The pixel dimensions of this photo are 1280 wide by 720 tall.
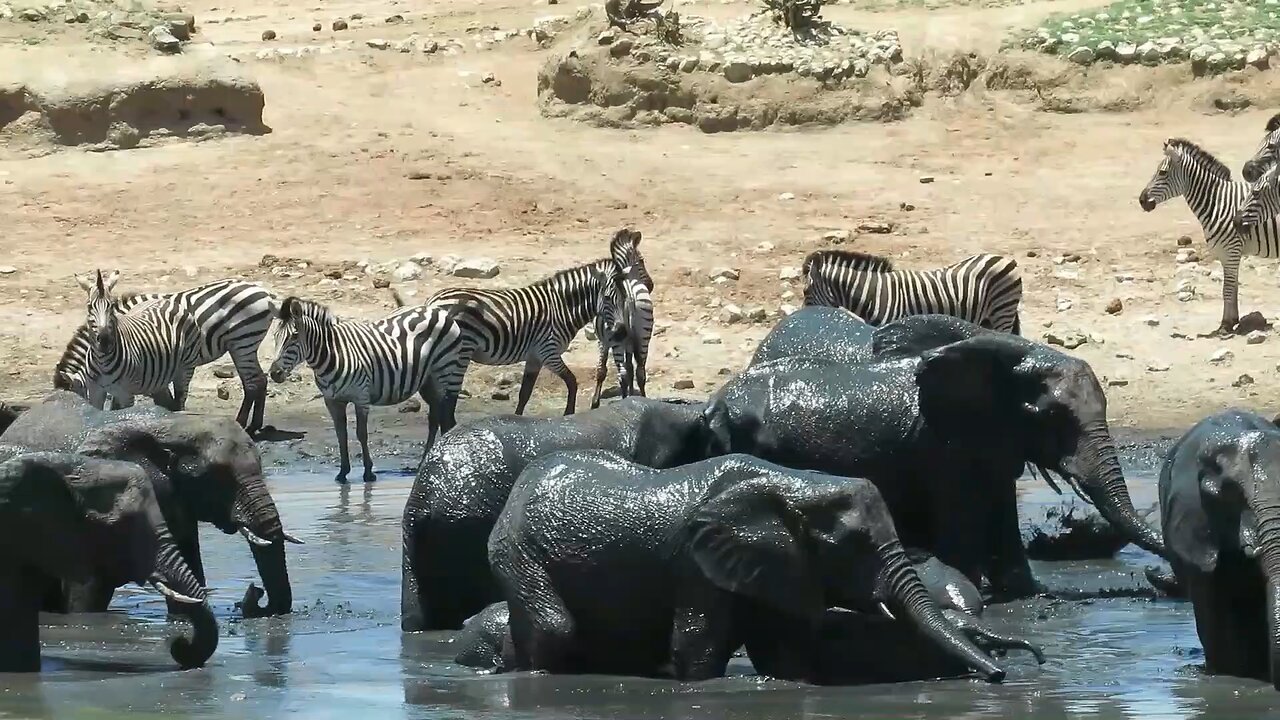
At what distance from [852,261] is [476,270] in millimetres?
3982

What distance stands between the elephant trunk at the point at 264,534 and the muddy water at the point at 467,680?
152 mm

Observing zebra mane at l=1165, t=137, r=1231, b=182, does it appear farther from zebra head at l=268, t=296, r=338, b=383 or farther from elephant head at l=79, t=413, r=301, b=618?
elephant head at l=79, t=413, r=301, b=618

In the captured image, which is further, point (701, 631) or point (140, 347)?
point (140, 347)

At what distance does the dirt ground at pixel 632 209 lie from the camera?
61.3 ft

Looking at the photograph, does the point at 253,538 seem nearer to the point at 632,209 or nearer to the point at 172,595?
the point at 172,595

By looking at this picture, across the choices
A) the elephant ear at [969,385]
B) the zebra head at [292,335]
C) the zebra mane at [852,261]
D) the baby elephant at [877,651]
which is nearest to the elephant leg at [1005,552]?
the elephant ear at [969,385]

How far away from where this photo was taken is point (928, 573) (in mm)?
9266

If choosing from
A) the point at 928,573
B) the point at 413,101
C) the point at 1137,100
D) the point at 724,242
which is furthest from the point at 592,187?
the point at 928,573

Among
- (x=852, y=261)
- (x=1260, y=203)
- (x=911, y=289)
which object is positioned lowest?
(x=911, y=289)

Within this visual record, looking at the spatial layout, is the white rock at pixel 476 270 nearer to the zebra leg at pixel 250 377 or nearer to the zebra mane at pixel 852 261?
the zebra leg at pixel 250 377

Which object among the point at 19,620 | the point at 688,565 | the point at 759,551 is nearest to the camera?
the point at 759,551

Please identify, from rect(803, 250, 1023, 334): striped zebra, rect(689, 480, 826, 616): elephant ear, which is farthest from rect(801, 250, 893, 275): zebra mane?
rect(689, 480, 826, 616): elephant ear

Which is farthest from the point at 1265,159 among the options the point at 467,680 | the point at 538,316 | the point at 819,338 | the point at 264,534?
the point at 467,680

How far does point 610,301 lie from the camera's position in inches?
719
